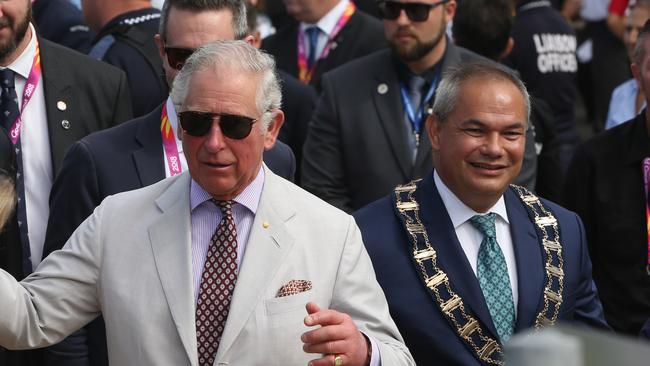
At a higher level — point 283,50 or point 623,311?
point 283,50

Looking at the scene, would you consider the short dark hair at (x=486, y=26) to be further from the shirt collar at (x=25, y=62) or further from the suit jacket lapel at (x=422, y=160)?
the shirt collar at (x=25, y=62)

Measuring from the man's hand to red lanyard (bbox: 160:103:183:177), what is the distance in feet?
4.62

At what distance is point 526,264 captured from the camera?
4387 millimetres

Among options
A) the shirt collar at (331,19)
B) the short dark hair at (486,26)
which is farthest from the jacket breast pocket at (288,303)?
the shirt collar at (331,19)

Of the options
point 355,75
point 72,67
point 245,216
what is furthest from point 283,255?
point 355,75

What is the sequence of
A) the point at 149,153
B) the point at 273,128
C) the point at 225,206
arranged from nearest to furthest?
1. the point at 225,206
2. the point at 273,128
3. the point at 149,153

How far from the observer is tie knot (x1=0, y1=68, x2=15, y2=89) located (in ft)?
17.4

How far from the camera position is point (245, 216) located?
386 centimetres

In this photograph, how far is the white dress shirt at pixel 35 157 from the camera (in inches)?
202

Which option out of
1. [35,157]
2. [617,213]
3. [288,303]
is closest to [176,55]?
[35,157]

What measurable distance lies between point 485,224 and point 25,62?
221 centimetres

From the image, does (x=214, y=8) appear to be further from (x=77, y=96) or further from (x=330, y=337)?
(x=330, y=337)

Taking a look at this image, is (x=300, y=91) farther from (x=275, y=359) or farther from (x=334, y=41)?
(x=275, y=359)

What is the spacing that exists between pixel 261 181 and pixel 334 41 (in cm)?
440
